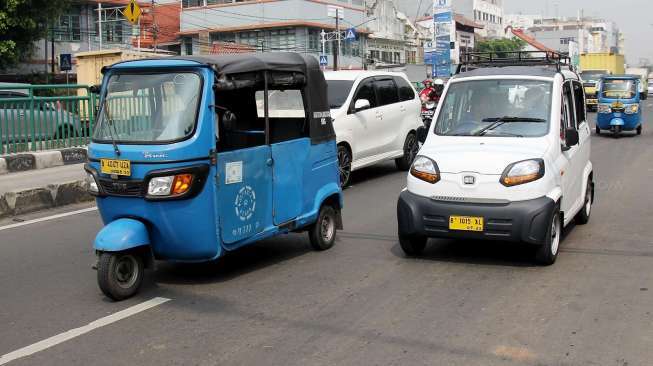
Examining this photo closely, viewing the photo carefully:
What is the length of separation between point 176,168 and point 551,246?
141 inches

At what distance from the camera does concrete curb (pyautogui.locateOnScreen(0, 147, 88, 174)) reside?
39.5ft

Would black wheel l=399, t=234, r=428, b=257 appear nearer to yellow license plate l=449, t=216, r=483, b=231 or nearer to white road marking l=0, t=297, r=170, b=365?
yellow license plate l=449, t=216, r=483, b=231

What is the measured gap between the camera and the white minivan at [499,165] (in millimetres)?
6523

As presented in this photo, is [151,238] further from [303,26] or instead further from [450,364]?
[303,26]

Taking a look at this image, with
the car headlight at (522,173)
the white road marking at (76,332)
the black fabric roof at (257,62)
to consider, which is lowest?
the white road marking at (76,332)

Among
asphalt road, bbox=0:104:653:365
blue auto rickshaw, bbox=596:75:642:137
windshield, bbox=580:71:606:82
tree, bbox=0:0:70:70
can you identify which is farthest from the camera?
windshield, bbox=580:71:606:82

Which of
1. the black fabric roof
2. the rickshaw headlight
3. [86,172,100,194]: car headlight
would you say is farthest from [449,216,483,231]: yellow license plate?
[86,172,100,194]: car headlight

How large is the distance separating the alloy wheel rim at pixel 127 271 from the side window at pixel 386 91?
794cm

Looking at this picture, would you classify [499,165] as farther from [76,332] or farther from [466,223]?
[76,332]

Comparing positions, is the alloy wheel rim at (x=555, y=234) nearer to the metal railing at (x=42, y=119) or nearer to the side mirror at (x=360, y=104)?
the side mirror at (x=360, y=104)

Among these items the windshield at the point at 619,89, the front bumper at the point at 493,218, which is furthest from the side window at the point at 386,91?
the windshield at the point at 619,89

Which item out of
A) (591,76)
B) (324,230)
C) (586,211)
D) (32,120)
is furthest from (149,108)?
(591,76)

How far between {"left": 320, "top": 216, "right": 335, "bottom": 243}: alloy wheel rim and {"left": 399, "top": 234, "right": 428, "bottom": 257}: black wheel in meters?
0.90

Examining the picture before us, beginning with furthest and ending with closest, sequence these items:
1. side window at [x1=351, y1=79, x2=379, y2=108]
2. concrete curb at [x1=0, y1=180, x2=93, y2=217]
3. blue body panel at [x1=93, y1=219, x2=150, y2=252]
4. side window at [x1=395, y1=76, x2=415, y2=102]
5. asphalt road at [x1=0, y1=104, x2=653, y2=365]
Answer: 1. side window at [x1=395, y1=76, x2=415, y2=102]
2. side window at [x1=351, y1=79, x2=379, y2=108]
3. concrete curb at [x1=0, y1=180, x2=93, y2=217]
4. blue body panel at [x1=93, y1=219, x2=150, y2=252]
5. asphalt road at [x1=0, y1=104, x2=653, y2=365]
